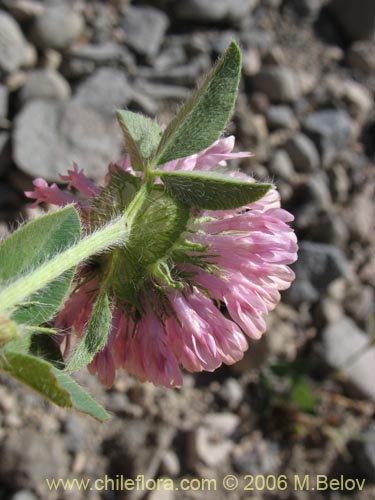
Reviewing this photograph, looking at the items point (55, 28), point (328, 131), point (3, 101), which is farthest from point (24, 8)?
point (328, 131)

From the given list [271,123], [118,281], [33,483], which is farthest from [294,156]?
[118,281]

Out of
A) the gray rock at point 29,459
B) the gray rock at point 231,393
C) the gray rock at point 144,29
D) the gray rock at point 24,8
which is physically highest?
the gray rock at point 24,8

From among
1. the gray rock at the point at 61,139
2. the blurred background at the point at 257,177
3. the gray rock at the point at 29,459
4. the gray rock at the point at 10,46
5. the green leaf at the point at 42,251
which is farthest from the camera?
the gray rock at the point at 10,46

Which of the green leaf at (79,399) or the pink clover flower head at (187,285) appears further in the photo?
the pink clover flower head at (187,285)

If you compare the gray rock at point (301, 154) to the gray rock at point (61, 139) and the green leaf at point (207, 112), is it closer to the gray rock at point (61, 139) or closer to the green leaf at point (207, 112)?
the gray rock at point (61, 139)

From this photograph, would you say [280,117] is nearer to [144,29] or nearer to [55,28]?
[144,29]

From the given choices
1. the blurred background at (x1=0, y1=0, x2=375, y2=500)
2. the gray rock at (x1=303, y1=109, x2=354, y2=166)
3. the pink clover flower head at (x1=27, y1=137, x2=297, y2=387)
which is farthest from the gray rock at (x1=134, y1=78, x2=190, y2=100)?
the pink clover flower head at (x1=27, y1=137, x2=297, y2=387)

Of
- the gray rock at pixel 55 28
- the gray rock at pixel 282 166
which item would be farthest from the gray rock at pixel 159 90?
the gray rock at pixel 282 166
